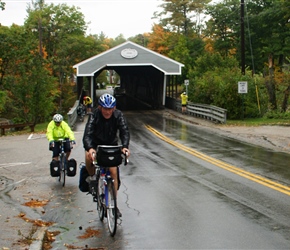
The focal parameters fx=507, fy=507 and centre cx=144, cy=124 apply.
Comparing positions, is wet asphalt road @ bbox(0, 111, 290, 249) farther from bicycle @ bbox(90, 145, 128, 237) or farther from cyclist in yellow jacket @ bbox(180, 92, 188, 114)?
cyclist in yellow jacket @ bbox(180, 92, 188, 114)

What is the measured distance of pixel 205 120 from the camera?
34.1 meters

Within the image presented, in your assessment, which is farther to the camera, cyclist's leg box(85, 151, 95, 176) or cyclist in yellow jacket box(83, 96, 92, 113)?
cyclist in yellow jacket box(83, 96, 92, 113)

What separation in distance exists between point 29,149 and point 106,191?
14.1m

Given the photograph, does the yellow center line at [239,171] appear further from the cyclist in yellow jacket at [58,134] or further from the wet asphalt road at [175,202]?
the cyclist in yellow jacket at [58,134]

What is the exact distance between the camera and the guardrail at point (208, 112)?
31.4m

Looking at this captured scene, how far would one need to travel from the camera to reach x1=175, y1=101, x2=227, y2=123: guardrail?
31406mm

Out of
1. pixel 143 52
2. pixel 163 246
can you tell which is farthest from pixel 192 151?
pixel 143 52

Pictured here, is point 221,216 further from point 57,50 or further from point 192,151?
point 57,50

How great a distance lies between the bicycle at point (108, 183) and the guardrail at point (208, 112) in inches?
931

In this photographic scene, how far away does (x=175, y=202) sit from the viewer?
9.62 meters

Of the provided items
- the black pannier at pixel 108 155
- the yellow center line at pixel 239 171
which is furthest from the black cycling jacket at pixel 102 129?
the yellow center line at pixel 239 171

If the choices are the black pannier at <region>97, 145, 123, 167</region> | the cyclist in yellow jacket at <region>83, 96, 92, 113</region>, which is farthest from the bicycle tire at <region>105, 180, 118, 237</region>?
the cyclist in yellow jacket at <region>83, 96, 92, 113</region>

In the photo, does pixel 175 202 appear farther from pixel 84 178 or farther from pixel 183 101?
pixel 183 101

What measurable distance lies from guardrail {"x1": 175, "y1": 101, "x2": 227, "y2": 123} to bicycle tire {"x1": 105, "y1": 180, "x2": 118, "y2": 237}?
2403cm
